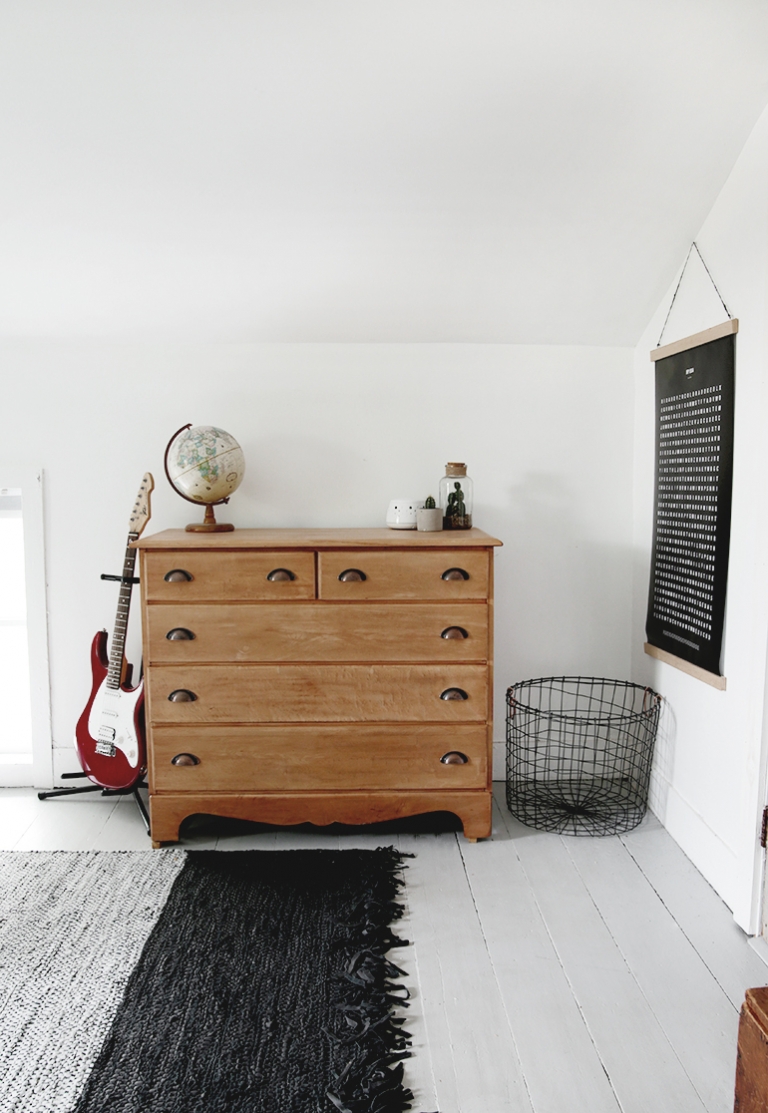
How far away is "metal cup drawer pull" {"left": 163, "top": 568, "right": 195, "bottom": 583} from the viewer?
95.7 inches

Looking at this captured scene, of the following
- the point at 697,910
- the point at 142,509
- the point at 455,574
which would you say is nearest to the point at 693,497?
the point at 455,574

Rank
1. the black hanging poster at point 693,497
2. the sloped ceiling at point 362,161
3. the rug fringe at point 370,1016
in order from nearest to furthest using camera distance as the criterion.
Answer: the rug fringe at point 370,1016 < the sloped ceiling at point 362,161 < the black hanging poster at point 693,497

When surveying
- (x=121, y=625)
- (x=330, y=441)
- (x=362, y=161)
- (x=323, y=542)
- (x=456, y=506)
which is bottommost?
(x=121, y=625)

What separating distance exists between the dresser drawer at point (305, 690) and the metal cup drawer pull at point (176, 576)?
0.27m

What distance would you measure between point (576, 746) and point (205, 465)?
1679mm

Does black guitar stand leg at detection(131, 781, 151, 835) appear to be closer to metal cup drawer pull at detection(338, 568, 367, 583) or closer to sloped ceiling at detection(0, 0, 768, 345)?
metal cup drawer pull at detection(338, 568, 367, 583)

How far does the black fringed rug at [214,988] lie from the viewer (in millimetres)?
1515

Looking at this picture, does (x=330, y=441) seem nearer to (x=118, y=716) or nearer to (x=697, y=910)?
(x=118, y=716)

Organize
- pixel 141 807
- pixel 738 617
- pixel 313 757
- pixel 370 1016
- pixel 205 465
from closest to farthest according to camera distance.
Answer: pixel 370 1016 < pixel 738 617 < pixel 313 757 < pixel 205 465 < pixel 141 807

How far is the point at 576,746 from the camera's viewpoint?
2934mm

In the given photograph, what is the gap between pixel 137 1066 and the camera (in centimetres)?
157

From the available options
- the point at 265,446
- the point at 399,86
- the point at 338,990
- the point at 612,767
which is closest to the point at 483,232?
the point at 399,86

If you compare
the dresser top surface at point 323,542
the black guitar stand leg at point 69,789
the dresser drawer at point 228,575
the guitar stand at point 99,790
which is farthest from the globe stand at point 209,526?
the black guitar stand leg at point 69,789

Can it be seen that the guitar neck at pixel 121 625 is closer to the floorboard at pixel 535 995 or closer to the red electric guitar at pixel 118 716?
the red electric guitar at pixel 118 716
